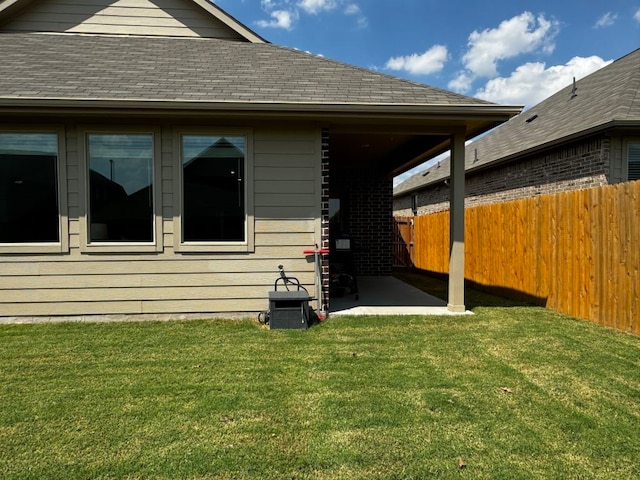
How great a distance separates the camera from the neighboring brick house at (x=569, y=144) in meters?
7.57

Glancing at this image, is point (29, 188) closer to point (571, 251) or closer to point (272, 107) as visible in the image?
point (272, 107)

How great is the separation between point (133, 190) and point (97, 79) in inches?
69.9

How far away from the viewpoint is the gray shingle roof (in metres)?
5.57

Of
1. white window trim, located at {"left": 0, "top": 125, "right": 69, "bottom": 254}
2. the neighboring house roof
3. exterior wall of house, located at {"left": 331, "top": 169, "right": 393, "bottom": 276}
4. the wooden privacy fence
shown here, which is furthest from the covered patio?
white window trim, located at {"left": 0, "top": 125, "right": 69, "bottom": 254}

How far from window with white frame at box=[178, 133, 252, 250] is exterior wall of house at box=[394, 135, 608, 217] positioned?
21.7 feet

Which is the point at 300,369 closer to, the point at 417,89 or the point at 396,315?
the point at 396,315

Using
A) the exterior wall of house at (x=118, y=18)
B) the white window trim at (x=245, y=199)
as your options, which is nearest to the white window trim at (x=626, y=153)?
the white window trim at (x=245, y=199)

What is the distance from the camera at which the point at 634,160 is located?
757 cm

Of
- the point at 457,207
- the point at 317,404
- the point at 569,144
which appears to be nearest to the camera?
the point at 317,404

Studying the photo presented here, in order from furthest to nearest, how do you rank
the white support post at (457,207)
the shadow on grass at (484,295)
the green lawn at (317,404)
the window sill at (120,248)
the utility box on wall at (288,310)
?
the shadow on grass at (484,295) < the white support post at (457,207) < the window sill at (120,248) < the utility box on wall at (288,310) < the green lawn at (317,404)

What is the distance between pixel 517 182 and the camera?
10797 mm

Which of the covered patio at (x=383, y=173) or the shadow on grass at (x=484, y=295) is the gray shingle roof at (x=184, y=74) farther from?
the shadow on grass at (x=484, y=295)

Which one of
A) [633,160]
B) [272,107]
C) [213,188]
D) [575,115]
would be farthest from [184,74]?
[575,115]

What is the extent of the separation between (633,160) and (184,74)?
8033 millimetres
